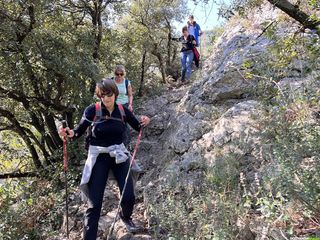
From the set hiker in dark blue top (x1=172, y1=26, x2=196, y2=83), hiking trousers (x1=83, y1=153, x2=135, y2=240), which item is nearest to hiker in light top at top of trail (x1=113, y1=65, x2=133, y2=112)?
hiking trousers (x1=83, y1=153, x2=135, y2=240)

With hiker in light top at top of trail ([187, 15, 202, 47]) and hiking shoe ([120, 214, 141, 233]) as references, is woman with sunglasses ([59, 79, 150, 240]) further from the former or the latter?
hiker in light top at top of trail ([187, 15, 202, 47])

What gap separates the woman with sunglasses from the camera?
16.4 ft

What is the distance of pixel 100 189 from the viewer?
5.04 m

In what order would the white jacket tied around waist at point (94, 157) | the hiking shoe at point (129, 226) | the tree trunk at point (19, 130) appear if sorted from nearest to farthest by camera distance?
the white jacket tied around waist at point (94, 157), the hiking shoe at point (129, 226), the tree trunk at point (19, 130)

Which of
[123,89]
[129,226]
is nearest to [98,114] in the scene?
[129,226]

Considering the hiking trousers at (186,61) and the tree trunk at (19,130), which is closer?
the tree trunk at (19,130)

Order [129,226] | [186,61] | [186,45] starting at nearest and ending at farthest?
[129,226]
[186,45]
[186,61]

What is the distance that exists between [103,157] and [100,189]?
18.3 inches

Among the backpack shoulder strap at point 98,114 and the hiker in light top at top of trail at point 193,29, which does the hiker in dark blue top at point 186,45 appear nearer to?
the hiker in light top at top of trail at point 193,29

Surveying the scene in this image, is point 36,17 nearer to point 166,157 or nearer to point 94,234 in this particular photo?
point 166,157

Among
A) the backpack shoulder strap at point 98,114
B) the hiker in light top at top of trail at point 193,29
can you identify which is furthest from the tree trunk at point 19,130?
the hiker in light top at top of trail at point 193,29

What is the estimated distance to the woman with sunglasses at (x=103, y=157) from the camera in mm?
5004

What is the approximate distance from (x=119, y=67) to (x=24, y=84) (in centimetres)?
308

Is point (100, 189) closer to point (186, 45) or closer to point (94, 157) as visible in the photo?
point (94, 157)
